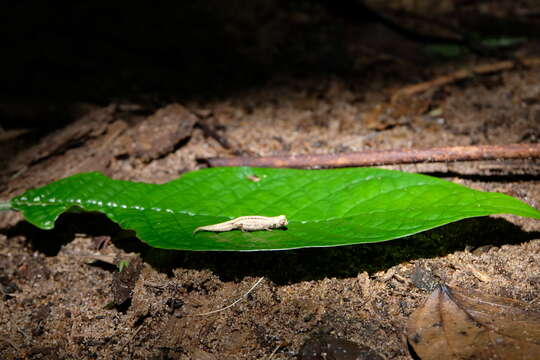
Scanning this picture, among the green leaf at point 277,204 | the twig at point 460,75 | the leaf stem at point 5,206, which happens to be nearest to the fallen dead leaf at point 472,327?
the green leaf at point 277,204

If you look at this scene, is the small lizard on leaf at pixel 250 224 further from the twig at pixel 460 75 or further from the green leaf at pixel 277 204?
the twig at pixel 460 75

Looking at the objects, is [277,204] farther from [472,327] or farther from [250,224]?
[472,327]

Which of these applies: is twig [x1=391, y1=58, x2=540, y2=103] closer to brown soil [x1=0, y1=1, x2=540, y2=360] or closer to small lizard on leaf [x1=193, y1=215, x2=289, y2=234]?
brown soil [x1=0, y1=1, x2=540, y2=360]

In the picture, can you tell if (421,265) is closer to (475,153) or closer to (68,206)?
(475,153)

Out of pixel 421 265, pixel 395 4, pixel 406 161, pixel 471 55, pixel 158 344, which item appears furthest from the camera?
pixel 395 4

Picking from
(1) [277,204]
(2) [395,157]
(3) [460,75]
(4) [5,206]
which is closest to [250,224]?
(1) [277,204]

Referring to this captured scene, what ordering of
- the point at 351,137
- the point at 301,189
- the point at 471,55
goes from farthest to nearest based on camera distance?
the point at 471,55, the point at 351,137, the point at 301,189

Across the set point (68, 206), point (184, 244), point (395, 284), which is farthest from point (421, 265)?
point (68, 206)

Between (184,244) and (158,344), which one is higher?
(184,244)
